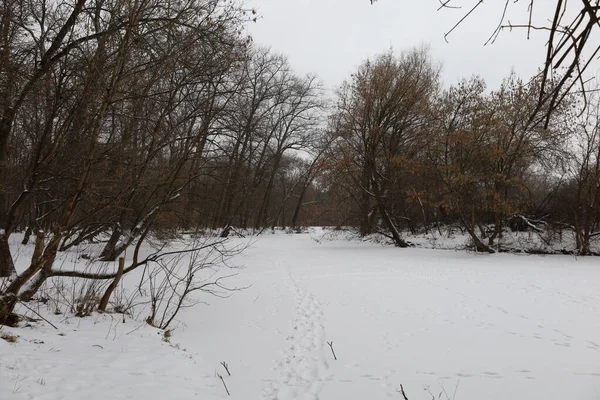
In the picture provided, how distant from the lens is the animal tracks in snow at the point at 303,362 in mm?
4387

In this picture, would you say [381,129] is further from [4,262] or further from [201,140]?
[4,262]

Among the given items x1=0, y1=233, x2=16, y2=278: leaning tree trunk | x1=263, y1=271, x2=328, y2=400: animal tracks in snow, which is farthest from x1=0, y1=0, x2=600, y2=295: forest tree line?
x1=263, y1=271, x2=328, y2=400: animal tracks in snow

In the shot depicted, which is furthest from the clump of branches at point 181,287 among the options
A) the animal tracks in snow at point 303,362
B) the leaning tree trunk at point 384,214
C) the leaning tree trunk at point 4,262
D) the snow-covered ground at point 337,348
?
the leaning tree trunk at point 384,214

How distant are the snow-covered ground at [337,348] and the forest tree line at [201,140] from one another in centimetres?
183

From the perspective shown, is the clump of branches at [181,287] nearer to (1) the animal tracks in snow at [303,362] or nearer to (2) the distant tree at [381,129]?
(1) the animal tracks in snow at [303,362]

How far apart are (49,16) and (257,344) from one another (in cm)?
915

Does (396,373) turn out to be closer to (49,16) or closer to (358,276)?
(358,276)

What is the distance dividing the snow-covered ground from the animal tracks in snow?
21mm

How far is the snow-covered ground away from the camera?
4062 mm

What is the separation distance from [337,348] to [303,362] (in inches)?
28.4

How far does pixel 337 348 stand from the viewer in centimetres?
577

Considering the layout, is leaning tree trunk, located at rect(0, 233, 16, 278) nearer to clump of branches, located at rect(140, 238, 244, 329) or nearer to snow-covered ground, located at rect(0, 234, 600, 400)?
clump of branches, located at rect(140, 238, 244, 329)

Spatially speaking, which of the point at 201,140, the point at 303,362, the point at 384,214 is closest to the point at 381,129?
the point at 384,214

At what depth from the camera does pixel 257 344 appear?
19.7 feet
